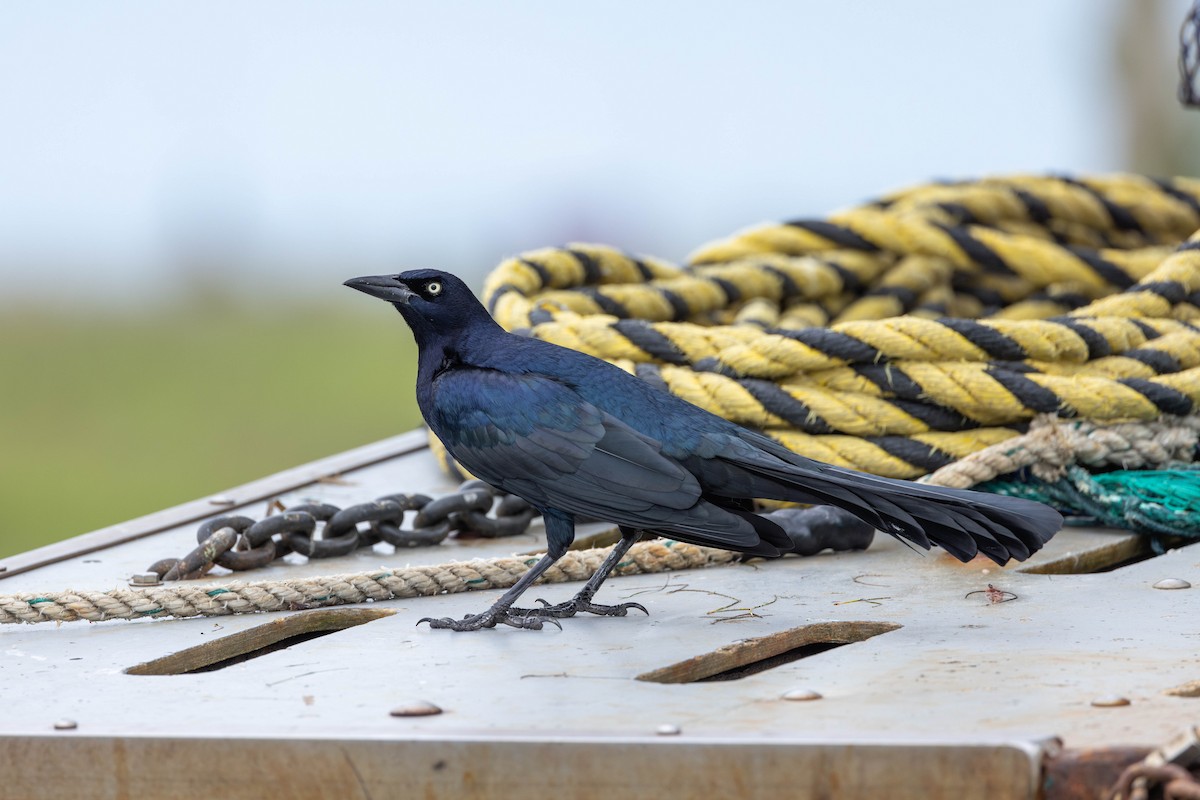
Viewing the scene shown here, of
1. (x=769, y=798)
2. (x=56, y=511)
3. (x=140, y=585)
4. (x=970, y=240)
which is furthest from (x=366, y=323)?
(x=769, y=798)

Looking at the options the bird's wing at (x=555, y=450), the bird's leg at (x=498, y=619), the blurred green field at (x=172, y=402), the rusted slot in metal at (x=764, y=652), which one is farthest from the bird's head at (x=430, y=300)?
the blurred green field at (x=172, y=402)

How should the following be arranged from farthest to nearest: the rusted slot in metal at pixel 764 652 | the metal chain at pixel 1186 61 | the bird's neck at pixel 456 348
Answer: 1. the metal chain at pixel 1186 61
2. the bird's neck at pixel 456 348
3. the rusted slot in metal at pixel 764 652

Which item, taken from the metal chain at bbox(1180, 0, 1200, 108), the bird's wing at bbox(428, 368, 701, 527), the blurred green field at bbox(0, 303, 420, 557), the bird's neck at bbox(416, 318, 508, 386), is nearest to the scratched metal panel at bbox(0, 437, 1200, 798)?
the bird's wing at bbox(428, 368, 701, 527)

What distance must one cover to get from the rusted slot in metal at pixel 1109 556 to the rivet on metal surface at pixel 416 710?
1134 millimetres

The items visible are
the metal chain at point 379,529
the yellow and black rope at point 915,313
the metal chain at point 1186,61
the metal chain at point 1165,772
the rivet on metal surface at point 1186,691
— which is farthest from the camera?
the metal chain at point 1186,61

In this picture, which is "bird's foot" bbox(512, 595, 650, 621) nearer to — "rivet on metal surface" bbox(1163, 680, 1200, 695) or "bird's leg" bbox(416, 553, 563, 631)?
"bird's leg" bbox(416, 553, 563, 631)

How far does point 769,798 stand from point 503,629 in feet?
2.52

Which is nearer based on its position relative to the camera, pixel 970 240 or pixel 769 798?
pixel 769 798

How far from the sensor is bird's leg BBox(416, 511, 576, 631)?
2279 mm

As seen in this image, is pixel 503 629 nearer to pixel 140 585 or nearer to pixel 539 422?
pixel 539 422

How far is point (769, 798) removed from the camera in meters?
1.59

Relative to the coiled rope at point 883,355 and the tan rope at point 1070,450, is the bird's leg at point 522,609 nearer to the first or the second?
the coiled rope at point 883,355

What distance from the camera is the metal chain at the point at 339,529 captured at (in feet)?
8.86

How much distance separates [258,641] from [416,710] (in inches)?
24.2
